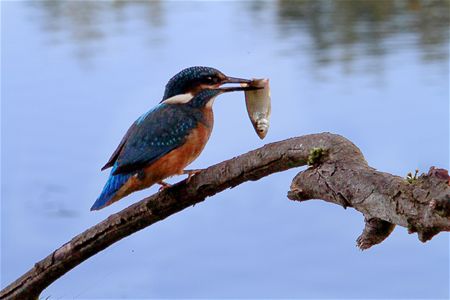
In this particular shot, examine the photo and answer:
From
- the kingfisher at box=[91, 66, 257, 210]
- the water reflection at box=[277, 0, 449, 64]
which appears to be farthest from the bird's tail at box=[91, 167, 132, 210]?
the water reflection at box=[277, 0, 449, 64]

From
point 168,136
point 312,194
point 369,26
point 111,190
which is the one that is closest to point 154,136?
point 168,136

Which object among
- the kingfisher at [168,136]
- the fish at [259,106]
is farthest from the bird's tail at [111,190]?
the fish at [259,106]

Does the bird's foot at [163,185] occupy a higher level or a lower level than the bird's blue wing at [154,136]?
lower

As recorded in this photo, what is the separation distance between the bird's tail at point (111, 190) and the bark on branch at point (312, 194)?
71 millimetres

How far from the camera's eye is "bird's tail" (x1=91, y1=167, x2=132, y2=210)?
2.02 metres

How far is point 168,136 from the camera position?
2076 millimetres

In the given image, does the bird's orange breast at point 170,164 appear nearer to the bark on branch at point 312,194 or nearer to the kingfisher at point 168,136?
the kingfisher at point 168,136

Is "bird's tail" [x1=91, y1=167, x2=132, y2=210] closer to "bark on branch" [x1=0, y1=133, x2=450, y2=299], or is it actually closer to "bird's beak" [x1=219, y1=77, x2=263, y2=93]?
"bark on branch" [x1=0, y1=133, x2=450, y2=299]

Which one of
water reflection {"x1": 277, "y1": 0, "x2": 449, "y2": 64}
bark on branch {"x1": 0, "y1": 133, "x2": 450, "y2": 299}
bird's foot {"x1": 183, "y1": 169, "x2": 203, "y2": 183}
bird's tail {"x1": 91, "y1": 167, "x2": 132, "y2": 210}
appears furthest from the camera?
water reflection {"x1": 277, "y1": 0, "x2": 449, "y2": 64}

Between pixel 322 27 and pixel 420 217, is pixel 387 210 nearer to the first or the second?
pixel 420 217

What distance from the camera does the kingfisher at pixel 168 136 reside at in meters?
2.04

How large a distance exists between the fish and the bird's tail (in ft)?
0.89

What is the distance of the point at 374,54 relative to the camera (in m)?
7.82

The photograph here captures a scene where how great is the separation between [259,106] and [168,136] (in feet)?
0.63
